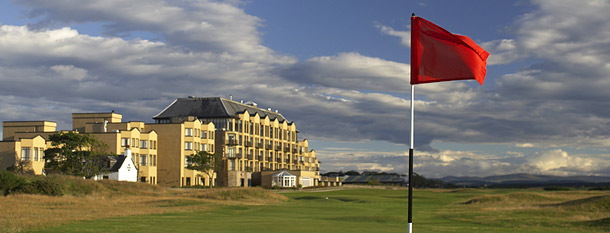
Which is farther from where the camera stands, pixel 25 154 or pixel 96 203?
pixel 25 154

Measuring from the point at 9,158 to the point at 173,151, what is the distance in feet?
111

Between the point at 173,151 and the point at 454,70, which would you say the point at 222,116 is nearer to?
the point at 173,151

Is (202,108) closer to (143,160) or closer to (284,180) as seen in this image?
(284,180)

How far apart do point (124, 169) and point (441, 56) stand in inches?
3695

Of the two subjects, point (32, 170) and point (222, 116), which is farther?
point (222, 116)

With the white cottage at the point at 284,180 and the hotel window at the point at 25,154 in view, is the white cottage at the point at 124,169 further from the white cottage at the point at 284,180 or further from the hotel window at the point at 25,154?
the white cottage at the point at 284,180

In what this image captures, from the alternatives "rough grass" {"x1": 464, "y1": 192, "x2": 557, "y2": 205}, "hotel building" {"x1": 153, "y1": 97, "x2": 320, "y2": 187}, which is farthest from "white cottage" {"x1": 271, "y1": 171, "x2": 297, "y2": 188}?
"rough grass" {"x1": 464, "y1": 192, "x2": 557, "y2": 205}

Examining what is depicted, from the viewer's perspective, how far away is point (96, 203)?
52.7 meters

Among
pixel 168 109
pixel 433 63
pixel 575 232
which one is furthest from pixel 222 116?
pixel 433 63

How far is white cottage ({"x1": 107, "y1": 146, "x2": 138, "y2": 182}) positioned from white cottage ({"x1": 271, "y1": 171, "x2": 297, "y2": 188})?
3762 cm

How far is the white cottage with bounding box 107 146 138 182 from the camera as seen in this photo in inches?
4072

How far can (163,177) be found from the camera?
126562 millimetres

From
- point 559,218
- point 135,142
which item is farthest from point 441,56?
point 135,142

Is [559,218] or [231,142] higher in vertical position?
[231,142]
